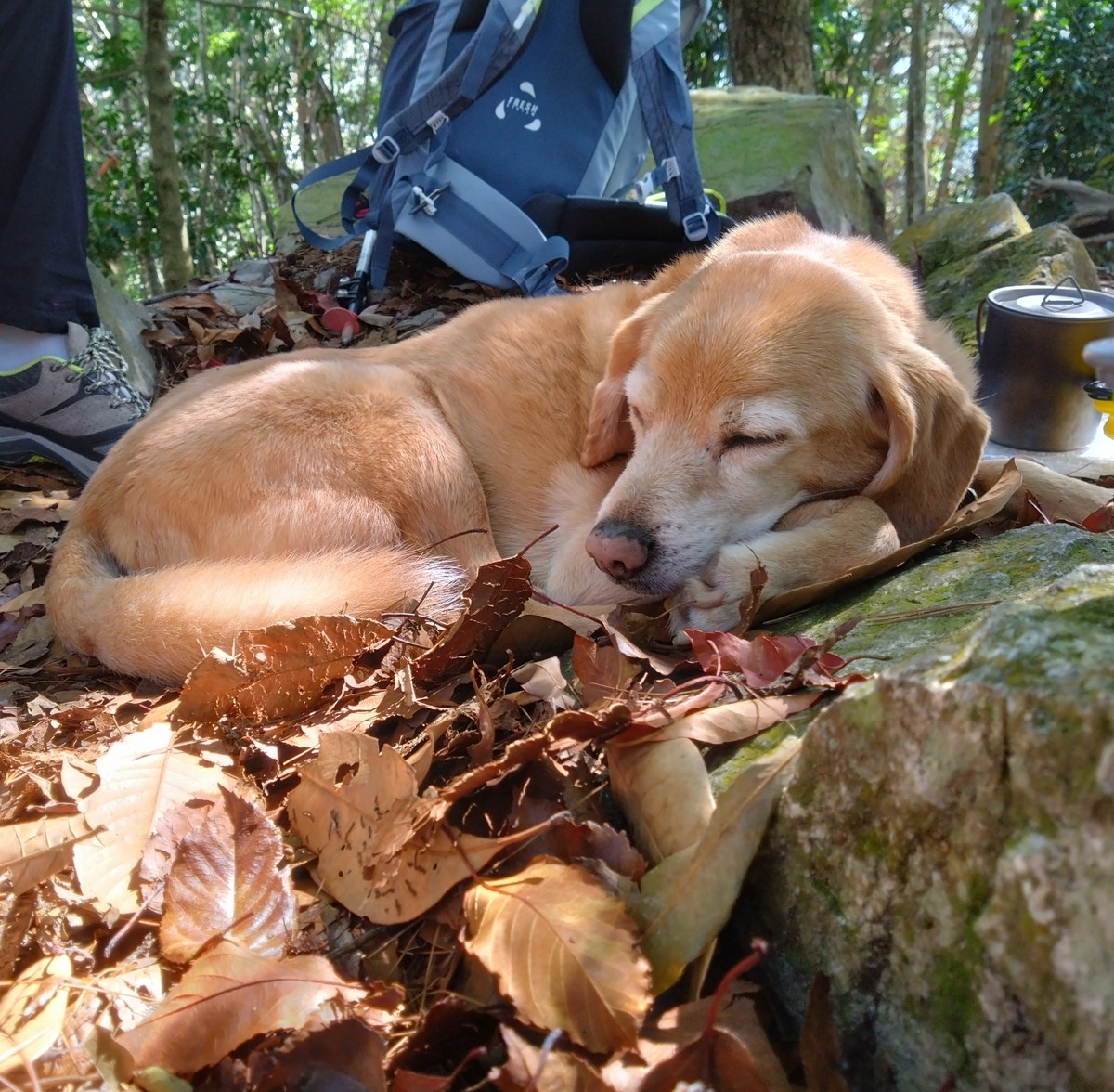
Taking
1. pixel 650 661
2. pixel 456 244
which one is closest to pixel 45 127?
pixel 456 244

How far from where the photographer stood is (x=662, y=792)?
1.22m

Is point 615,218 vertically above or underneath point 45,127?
underneath

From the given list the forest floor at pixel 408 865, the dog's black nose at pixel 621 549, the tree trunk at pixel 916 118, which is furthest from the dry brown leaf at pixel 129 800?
the tree trunk at pixel 916 118

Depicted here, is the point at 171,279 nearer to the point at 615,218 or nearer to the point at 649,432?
the point at 615,218

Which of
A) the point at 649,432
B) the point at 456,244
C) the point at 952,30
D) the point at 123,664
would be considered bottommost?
the point at 123,664

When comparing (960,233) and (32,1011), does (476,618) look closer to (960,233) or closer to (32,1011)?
(32,1011)

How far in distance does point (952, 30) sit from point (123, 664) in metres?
27.9

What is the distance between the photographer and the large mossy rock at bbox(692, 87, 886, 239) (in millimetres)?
6016

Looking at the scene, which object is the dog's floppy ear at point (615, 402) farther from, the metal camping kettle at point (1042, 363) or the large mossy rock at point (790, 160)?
the large mossy rock at point (790, 160)

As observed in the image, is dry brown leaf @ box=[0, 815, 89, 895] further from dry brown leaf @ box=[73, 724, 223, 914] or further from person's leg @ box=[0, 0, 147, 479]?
person's leg @ box=[0, 0, 147, 479]

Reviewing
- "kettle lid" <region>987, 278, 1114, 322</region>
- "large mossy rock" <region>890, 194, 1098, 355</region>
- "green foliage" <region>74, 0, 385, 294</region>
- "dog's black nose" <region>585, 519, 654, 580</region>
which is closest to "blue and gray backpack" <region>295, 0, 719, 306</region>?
"large mossy rock" <region>890, 194, 1098, 355</region>

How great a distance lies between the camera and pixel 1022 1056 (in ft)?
2.71

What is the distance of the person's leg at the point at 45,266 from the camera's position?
3.57m

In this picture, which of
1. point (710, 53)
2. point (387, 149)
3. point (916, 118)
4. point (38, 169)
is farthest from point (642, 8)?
point (916, 118)
